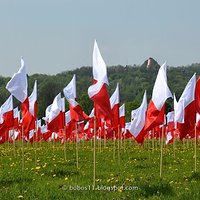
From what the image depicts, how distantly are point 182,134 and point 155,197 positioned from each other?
7.65m

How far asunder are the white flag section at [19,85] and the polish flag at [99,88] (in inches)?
226

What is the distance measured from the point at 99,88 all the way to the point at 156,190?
3.65m

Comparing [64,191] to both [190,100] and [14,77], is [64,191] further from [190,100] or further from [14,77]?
[14,77]

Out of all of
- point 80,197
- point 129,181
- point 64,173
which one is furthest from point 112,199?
point 64,173

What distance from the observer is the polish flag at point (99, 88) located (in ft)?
46.4

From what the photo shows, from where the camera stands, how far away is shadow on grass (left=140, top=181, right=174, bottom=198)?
11.4 meters

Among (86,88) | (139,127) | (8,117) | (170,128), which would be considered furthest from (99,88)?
(86,88)

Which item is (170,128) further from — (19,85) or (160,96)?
(160,96)

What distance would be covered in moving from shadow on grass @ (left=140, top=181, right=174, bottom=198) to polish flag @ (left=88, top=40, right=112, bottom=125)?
3.03 m

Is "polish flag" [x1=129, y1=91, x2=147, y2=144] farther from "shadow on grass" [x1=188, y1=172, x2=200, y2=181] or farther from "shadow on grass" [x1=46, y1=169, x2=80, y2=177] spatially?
"shadow on grass" [x1=188, y1=172, x2=200, y2=181]

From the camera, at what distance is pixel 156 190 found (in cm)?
1173

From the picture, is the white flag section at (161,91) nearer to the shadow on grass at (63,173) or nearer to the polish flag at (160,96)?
the polish flag at (160,96)

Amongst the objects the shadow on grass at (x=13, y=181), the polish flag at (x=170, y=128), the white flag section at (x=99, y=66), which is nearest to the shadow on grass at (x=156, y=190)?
the white flag section at (x=99, y=66)

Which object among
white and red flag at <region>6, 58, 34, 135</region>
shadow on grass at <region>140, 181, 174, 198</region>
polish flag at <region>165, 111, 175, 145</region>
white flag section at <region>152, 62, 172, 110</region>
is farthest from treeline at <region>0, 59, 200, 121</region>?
shadow on grass at <region>140, 181, 174, 198</region>
